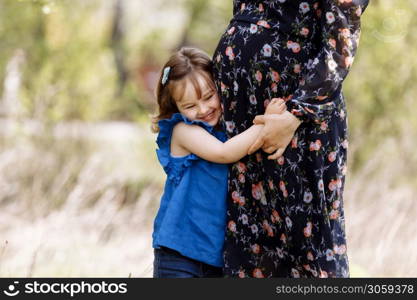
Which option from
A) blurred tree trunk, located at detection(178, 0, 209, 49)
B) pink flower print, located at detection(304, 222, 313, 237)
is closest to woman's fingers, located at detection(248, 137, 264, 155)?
pink flower print, located at detection(304, 222, 313, 237)

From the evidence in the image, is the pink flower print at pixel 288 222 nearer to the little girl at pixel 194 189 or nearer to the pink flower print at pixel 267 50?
the little girl at pixel 194 189

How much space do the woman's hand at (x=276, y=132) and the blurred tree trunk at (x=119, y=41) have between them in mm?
7807

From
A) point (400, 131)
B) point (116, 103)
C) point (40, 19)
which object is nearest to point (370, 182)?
point (400, 131)

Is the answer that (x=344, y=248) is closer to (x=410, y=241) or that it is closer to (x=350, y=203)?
(x=410, y=241)

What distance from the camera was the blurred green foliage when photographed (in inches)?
243

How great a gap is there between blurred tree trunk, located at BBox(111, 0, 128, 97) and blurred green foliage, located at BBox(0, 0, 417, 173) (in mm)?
1485

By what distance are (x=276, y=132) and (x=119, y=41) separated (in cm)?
846

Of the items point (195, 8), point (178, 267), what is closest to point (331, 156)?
point (178, 267)

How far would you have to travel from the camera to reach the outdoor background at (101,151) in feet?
16.0

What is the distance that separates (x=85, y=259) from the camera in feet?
15.3

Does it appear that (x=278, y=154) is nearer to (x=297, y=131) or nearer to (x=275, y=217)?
(x=297, y=131)

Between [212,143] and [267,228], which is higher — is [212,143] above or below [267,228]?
above

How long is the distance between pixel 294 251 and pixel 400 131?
13.4ft

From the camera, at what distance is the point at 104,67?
7.50 meters
